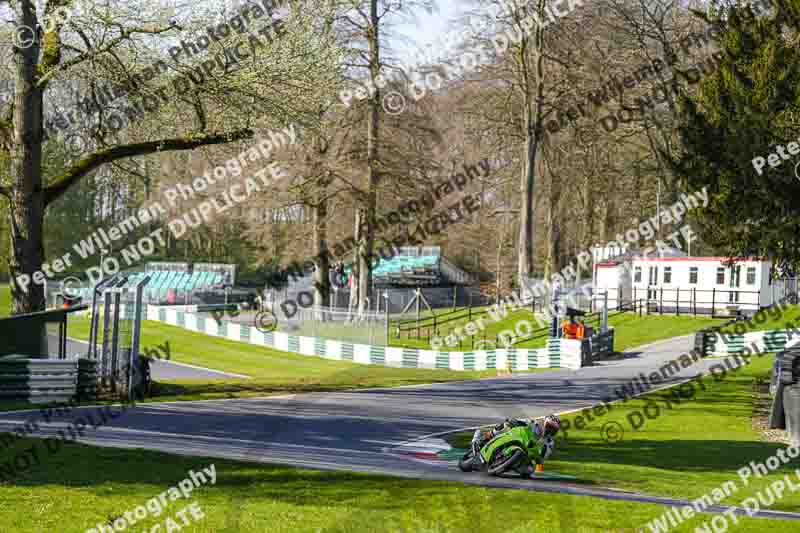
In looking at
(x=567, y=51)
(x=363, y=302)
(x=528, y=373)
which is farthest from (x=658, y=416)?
(x=567, y=51)

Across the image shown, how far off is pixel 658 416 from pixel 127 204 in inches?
2142

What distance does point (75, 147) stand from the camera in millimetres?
23766

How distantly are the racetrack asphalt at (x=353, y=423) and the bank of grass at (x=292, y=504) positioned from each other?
682 millimetres

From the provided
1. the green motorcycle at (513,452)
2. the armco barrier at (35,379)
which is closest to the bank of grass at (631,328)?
the armco barrier at (35,379)

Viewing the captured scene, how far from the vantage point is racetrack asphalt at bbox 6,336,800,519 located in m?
12.3

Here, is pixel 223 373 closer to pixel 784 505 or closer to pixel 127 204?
pixel 784 505

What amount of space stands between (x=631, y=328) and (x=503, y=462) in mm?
30831

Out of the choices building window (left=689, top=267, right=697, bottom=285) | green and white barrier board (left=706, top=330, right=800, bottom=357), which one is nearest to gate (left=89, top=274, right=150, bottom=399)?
green and white barrier board (left=706, top=330, right=800, bottom=357)

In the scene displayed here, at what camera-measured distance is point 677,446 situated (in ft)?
54.3

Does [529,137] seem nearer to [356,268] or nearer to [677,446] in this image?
[356,268]

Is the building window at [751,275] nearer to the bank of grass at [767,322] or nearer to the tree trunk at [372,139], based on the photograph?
the bank of grass at [767,322]

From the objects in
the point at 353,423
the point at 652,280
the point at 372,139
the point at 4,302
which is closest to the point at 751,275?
the point at 652,280

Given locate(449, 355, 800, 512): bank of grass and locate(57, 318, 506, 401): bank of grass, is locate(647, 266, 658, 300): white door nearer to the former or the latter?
locate(57, 318, 506, 401): bank of grass

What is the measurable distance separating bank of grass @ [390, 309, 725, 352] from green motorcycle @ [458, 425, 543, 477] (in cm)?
2620
